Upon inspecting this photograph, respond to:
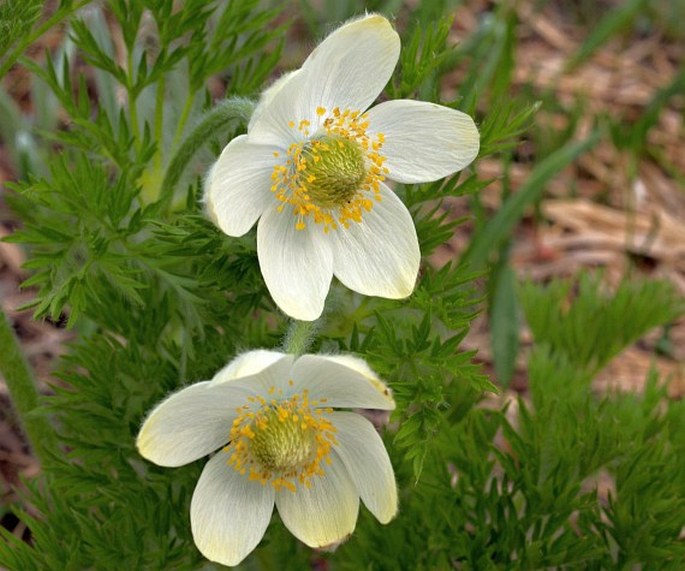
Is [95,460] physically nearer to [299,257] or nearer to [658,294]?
[299,257]

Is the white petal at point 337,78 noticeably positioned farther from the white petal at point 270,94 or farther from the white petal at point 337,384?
the white petal at point 337,384

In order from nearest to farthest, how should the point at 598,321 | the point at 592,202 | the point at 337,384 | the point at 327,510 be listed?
the point at 337,384 → the point at 327,510 → the point at 598,321 → the point at 592,202

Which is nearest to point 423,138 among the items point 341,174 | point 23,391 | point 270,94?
point 341,174

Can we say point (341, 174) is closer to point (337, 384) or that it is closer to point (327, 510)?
point (337, 384)

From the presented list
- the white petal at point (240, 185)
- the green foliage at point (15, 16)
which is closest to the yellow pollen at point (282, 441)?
the white petal at point (240, 185)

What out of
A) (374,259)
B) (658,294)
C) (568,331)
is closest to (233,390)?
(374,259)

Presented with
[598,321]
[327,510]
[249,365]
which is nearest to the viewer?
[249,365]
